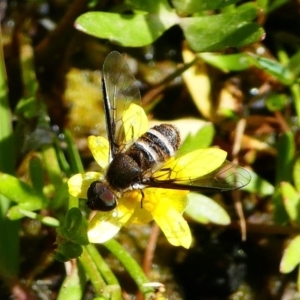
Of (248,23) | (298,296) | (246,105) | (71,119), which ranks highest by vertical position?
(248,23)

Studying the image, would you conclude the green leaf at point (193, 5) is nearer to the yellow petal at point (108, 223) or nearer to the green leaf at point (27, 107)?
the green leaf at point (27, 107)

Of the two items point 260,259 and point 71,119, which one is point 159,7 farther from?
point 260,259

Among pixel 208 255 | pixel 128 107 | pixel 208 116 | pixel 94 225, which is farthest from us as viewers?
pixel 208 116

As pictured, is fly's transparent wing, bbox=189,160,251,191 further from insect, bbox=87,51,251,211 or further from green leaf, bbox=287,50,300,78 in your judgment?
green leaf, bbox=287,50,300,78

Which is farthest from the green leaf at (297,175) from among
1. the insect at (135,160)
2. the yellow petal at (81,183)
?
the yellow petal at (81,183)

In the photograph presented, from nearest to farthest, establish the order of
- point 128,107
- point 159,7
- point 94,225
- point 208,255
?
point 94,225 → point 128,107 → point 159,7 → point 208,255

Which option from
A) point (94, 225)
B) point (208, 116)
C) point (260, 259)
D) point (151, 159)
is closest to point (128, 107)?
point (151, 159)

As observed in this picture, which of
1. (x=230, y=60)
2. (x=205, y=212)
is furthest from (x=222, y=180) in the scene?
(x=230, y=60)

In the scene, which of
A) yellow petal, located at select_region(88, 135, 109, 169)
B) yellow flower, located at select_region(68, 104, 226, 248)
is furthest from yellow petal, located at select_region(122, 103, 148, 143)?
yellow flower, located at select_region(68, 104, 226, 248)
